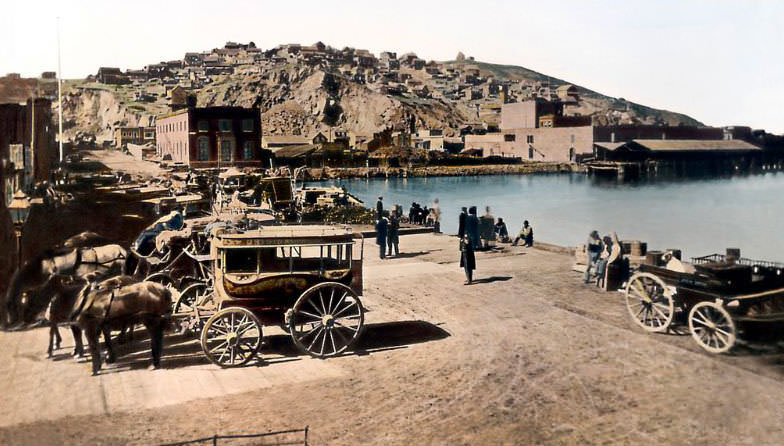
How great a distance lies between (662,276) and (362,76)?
629ft

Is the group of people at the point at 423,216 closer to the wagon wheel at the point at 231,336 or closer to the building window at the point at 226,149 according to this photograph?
the wagon wheel at the point at 231,336

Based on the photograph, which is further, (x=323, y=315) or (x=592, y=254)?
(x=592, y=254)

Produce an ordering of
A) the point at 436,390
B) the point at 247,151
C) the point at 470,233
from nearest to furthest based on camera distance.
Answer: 1. the point at 436,390
2. the point at 470,233
3. the point at 247,151

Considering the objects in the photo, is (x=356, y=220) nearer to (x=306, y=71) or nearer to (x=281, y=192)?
(x=281, y=192)

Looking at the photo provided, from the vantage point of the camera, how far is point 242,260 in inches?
390

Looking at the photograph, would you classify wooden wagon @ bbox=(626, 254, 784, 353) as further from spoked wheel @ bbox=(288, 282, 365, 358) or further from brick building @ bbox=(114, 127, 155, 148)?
brick building @ bbox=(114, 127, 155, 148)

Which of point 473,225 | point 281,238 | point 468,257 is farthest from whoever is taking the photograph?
point 473,225

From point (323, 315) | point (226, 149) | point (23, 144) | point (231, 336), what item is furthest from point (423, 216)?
point (226, 149)

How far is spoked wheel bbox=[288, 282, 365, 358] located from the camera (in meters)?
9.80

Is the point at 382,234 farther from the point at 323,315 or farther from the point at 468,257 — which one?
the point at 323,315

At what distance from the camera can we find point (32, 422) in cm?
746

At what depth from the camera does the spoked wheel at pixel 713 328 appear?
32.2 feet

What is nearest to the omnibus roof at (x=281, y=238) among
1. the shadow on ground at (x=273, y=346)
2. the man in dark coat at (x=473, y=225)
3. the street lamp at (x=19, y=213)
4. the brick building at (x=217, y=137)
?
the shadow on ground at (x=273, y=346)

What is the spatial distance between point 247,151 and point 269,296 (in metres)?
46.5
